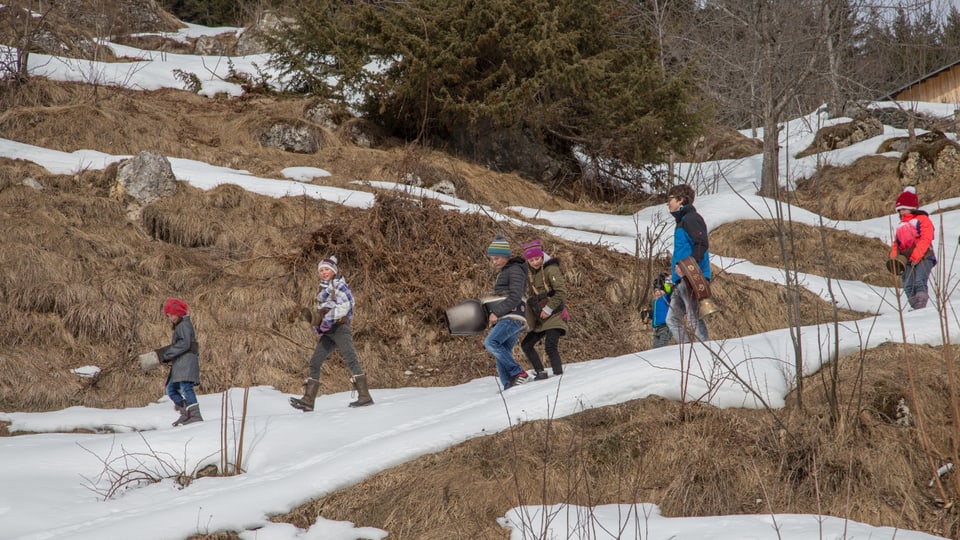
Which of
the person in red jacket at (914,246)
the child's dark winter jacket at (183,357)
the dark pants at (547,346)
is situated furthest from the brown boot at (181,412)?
the person in red jacket at (914,246)

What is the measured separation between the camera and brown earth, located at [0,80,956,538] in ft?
15.6

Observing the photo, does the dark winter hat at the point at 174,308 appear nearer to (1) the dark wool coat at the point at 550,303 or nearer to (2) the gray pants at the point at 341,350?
(2) the gray pants at the point at 341,350

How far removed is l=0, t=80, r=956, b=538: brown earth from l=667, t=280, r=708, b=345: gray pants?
2.43 ft

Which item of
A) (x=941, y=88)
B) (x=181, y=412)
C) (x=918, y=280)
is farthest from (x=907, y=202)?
(x=941, y=88)

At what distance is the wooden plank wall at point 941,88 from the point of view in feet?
95.6

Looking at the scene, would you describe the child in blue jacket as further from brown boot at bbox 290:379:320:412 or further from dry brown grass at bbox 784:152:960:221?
dry brown grass at bbox 784:152:960:221

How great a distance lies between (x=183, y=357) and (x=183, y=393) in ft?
1.09

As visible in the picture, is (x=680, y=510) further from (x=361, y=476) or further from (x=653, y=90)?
(x=653, y=90)

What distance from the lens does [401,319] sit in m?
9.59

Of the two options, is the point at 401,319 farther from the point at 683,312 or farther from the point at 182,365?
the point at 683,312

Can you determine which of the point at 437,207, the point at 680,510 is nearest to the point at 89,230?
the point at 437,207

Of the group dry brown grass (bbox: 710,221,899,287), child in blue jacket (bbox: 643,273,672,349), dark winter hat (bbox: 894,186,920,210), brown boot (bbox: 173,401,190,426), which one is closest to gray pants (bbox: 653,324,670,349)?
child in blue jacket (bbox: 643,273,672,349)

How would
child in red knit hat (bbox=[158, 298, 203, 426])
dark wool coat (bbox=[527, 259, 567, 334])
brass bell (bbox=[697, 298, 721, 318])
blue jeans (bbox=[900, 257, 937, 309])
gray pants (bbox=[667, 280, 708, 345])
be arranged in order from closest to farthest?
1. brass bell (bbox=[697, 298, 721, 318])
2. gray pants (bbox=[667, 280, 708, 345])
3. dark wool coat (bbox=[527, 259, 567, 334])
4. child in red knit hat (bbox=[158, 298, 203, 426])
5. blue jeans (bbox=[900, 257, 937, 309])

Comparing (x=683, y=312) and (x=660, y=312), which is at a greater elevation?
(x=683, y=312)
